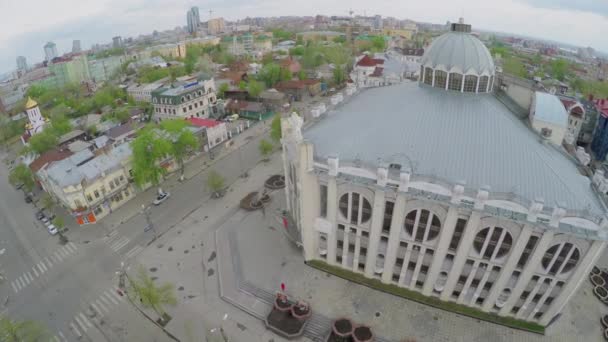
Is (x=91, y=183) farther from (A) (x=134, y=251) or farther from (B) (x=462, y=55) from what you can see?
(B) (x=462, y=55)

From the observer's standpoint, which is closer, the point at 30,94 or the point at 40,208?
the point at 40,208

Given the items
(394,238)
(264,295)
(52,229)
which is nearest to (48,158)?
(52,229)

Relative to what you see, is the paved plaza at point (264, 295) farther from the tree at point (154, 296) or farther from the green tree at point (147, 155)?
the green tree at point (147, 155)

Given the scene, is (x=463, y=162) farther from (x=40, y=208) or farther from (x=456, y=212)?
(x=40, y=208)

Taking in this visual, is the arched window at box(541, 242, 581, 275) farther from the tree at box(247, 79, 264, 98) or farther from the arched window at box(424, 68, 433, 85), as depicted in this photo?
the tree at box(247, 79, 264, 98)

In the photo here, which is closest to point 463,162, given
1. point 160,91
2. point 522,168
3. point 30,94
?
point 522,168

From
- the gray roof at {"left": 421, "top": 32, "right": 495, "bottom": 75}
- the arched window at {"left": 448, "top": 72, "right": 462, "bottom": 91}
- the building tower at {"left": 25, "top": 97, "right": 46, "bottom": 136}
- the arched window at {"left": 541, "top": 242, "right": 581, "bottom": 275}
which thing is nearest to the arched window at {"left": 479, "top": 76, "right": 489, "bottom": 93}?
the gray roof at {"left": 421, "top": 32, "right": 495, "bottom": 75}

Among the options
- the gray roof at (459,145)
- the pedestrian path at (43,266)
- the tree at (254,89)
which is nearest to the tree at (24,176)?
the pedestrian path at (43,266)
